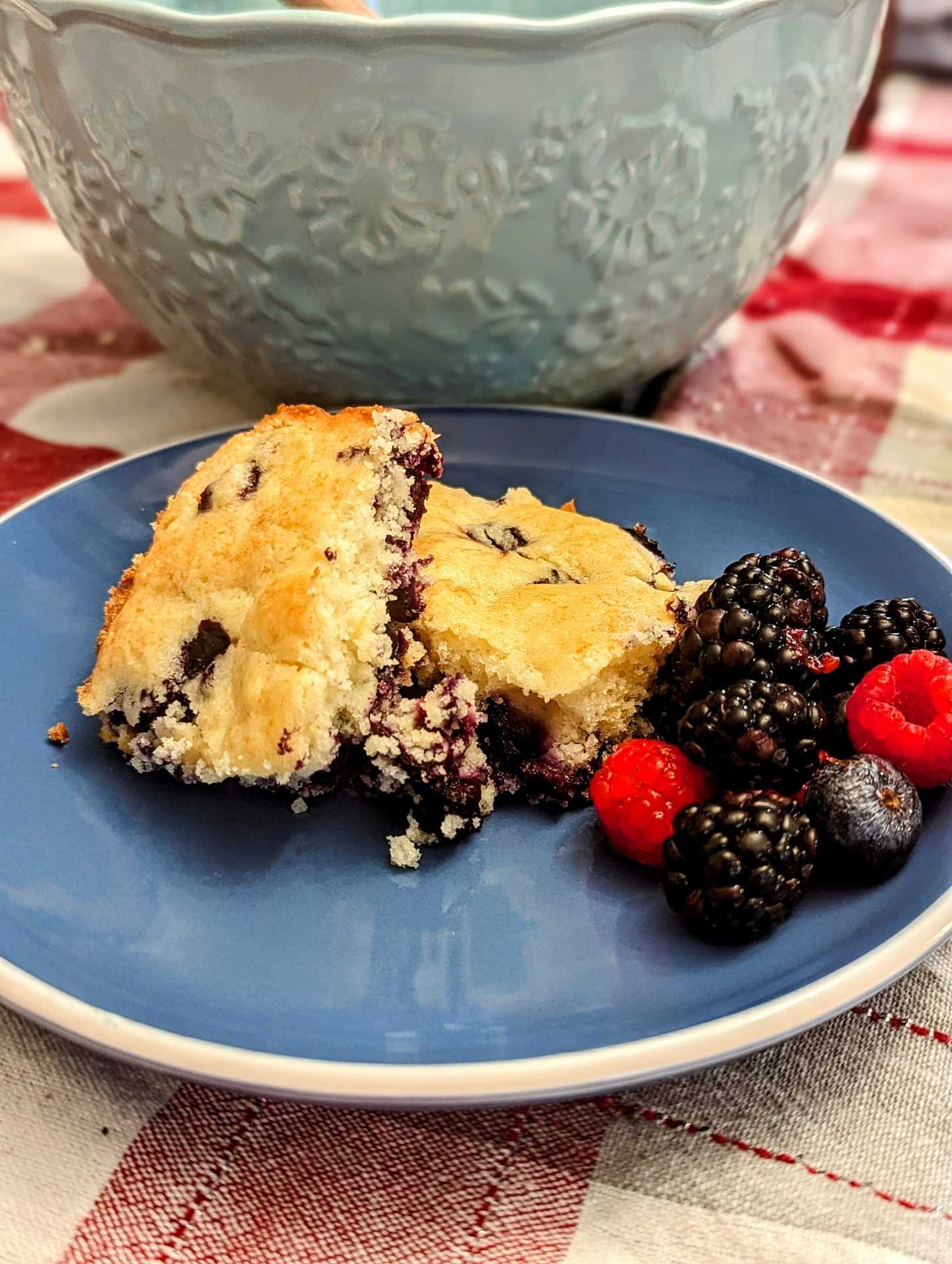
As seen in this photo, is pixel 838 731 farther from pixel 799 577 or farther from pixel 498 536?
pixel 498 536

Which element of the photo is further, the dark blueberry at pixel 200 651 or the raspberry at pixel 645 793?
the dark blueberry at pixel 200 651

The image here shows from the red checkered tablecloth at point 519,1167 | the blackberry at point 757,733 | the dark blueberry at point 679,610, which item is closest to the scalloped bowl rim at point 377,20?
the dark blueberry at point 679,610

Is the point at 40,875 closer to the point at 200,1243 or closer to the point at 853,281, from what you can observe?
the point at 200,1243

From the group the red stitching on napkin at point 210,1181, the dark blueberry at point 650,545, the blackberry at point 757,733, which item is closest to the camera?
the red stitching on napkin at point 210,1181

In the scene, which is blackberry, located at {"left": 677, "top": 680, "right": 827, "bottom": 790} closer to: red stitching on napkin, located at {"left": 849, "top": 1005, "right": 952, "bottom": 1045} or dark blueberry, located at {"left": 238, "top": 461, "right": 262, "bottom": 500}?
red stitching on napkin, located at {"left": 849, "top": 1005, "right": 952, "bottom": 1045}

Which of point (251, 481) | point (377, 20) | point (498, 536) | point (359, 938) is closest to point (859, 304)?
point (498, 536)

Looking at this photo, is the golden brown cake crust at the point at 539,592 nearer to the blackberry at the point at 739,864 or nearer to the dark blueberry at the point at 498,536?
the dark blueberry at the point at 498,536

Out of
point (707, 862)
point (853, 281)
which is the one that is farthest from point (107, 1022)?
point (853, 281)
